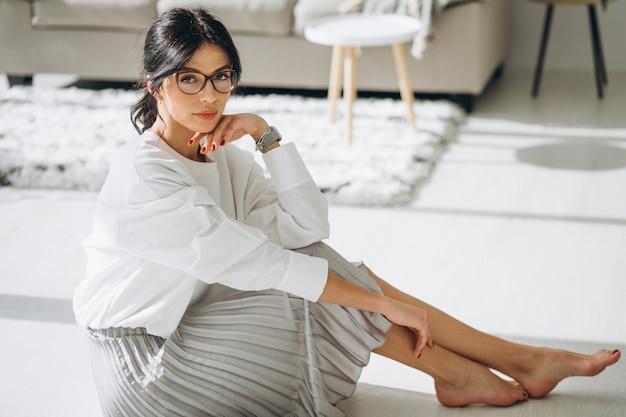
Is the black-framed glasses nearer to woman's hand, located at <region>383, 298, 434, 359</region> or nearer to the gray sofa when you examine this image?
woman's hand, located at <region>383, 298, 434, 359</region>

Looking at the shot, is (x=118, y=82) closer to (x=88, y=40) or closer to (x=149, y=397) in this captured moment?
(x=88, y=40)

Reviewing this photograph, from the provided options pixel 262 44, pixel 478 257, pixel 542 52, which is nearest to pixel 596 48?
pixel 542 52

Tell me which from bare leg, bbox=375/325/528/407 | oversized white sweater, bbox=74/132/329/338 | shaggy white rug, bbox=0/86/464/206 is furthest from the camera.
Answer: shaggy white rug, bbox=0/86/464/206

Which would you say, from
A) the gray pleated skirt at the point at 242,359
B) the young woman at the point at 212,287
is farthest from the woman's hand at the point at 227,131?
the gray pleated skirt at the point at 242,359

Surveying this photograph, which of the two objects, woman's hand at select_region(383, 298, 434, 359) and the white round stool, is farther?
the white round stool

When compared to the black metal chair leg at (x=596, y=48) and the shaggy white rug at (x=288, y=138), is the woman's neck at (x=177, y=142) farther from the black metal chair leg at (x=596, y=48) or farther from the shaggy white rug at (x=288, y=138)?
the black metal chair leg at (x=596, y=48)

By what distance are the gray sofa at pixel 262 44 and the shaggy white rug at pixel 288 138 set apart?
0.11 metres

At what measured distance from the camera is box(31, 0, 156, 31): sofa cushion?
426 centimetres

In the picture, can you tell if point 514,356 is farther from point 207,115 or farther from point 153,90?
point 153,90


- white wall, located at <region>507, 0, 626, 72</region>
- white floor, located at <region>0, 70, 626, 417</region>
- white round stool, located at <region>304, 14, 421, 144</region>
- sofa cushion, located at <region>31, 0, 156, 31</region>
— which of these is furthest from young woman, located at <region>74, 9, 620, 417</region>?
white wall, located at <region>507, 0, 626, 72</region>

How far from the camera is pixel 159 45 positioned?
1646mm

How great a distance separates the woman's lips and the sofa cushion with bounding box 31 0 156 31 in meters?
2.66

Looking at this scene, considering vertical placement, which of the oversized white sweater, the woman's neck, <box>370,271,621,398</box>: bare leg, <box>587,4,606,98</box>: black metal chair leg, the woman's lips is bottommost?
<box>587,4,606,98</box>: black metal chair leg

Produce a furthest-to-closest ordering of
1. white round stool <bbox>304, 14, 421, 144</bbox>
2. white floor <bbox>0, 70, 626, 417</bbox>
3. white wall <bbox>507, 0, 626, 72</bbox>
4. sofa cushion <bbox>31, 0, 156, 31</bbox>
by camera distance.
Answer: white wall <bbox>507, 0, 626, 72</bbox>, sofa cushion <bbox>31, 0, 156, 31</bbox>, white round stool <bbox>304, 14, 421, 144</bbox>, white floor <bbox>0, 70, 626, 417</bbox>
